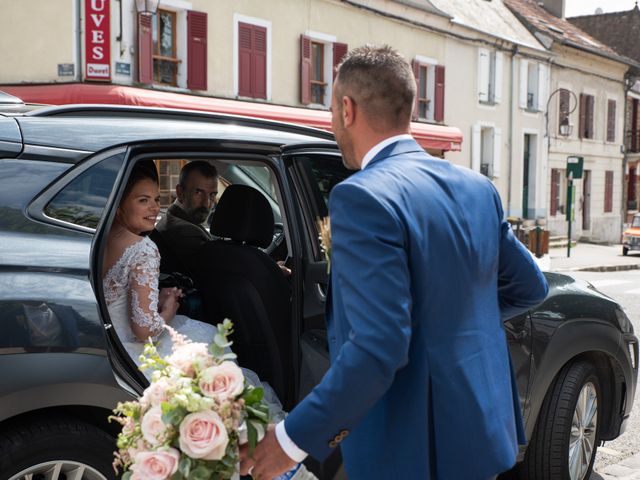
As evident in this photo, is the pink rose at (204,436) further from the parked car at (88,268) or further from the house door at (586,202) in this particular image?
the house door at (586,202)

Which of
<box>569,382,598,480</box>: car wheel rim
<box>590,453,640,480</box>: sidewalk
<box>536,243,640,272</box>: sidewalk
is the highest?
<box>569,382,598,480</box>: car wheel rim

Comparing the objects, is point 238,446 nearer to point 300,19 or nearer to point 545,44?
point 300,19

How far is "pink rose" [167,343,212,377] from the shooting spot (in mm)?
2084

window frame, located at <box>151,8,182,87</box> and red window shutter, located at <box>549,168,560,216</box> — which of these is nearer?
window frame, located at <box>151,8,182,87</box>

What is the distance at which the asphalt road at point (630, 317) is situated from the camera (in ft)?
18.4

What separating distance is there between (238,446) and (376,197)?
66cm

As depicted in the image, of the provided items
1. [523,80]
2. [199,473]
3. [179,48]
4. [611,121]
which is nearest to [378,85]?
[199,473]

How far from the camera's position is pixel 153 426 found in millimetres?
2029

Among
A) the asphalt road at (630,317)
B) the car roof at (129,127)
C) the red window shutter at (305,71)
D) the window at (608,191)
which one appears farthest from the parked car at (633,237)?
the car roof at (129,127)

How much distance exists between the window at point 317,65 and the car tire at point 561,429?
18.6m

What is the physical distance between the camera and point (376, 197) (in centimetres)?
202

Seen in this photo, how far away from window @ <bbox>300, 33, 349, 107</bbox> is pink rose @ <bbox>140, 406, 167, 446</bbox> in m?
20.7

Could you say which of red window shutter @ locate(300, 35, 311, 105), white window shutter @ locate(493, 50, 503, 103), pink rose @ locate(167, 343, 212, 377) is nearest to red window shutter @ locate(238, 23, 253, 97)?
red window shutter @ locate(300, 35, 311, 105)

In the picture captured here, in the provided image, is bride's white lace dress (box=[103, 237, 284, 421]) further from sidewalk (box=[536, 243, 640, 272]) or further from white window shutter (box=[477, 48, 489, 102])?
white window shutter (box=[477, 48, 489, 102])
